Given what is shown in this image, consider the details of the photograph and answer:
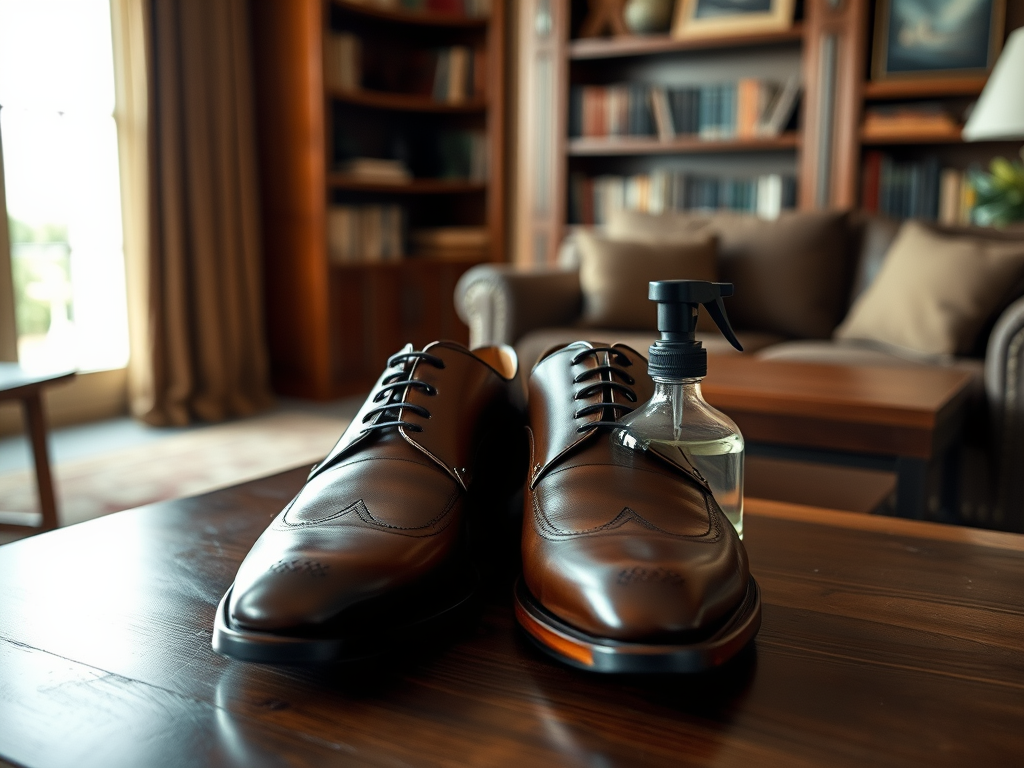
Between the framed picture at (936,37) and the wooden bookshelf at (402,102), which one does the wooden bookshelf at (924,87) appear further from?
the wooden bookshelf at (402,102)

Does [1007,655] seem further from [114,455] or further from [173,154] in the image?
[173,154]

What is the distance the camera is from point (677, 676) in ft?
1.78

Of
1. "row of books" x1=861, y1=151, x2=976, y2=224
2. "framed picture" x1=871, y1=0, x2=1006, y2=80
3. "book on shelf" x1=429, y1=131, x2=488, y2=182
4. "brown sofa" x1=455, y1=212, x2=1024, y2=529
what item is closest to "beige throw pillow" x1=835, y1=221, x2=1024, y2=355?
"brown sofa" x1=455, y1=212, x2=1024, y2=529

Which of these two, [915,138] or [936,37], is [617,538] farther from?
[936,37]

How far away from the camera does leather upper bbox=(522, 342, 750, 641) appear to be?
514 millimetres

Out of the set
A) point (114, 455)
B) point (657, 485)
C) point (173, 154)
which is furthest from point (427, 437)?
point (173, 154)

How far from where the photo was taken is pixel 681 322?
651 mm

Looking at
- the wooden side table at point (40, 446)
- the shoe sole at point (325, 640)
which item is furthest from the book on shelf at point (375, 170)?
the shoe sole at point (325, 640)

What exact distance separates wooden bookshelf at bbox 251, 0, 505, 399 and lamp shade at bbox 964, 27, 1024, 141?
2232 millimetres

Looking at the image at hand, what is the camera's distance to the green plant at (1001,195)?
317cm

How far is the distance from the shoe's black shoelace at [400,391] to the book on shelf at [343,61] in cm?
332

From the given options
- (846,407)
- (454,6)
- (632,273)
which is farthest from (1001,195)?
(454,6)

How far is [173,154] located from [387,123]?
1347mm

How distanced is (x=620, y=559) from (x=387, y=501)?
0.17 metres
